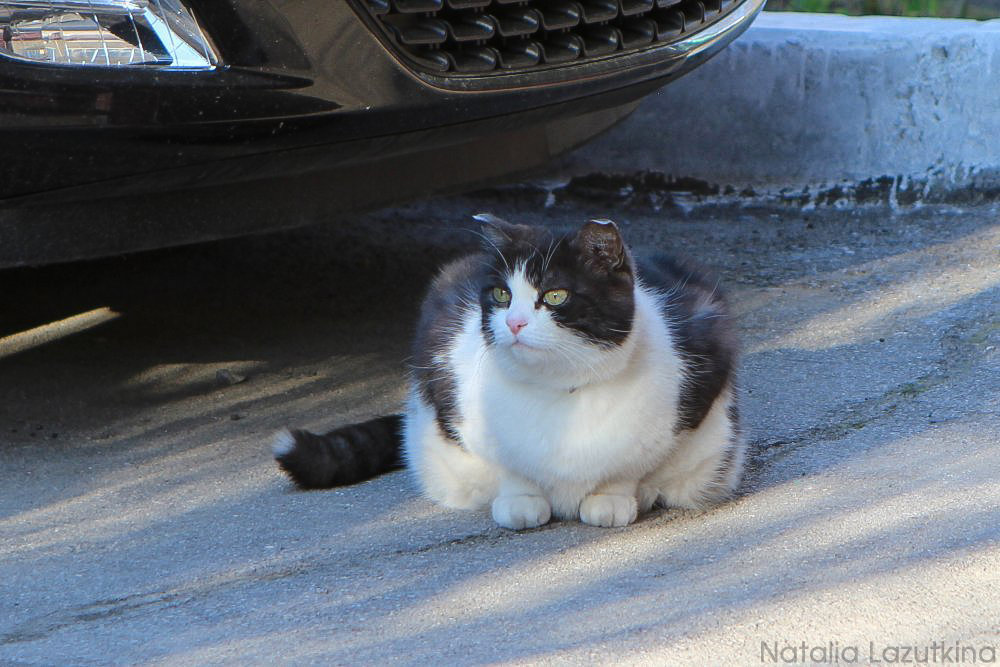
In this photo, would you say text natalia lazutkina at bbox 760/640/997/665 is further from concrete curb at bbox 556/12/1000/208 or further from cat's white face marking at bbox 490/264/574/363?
concrete curb at bbox 556/12/1000/208

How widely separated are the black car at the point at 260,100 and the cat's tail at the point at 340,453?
495 mm

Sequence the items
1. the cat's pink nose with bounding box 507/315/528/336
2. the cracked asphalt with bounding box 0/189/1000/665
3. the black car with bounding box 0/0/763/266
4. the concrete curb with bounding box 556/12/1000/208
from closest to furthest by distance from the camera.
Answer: the cracked asphalt with bounding box 0/189/1000/665, the cat's pink nose with bounding box 507/315/528/336, the black car with bounding box 0/0/763/266, the concrete curb with bounding box 556/12/1000/208

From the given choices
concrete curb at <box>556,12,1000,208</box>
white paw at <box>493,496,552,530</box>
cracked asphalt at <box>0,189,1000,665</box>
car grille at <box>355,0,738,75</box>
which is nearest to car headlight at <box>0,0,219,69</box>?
car grille at <box>355,0,738,75</box>

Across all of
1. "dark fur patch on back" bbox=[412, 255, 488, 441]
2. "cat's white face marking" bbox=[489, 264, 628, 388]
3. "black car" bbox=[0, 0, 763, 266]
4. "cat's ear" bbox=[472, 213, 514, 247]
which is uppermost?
"black car" bbox=[0, 0, 763, 266]

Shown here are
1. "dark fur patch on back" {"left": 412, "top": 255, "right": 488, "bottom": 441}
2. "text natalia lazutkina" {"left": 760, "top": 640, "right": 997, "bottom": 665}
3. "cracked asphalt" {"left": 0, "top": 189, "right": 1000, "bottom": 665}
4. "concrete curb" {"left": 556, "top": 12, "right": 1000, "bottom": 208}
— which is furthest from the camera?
"concrete curb" {"left": 556, "top": 12, "right": 1000, "bottom": 208}

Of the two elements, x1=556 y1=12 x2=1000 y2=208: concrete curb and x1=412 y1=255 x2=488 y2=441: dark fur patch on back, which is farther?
x1=556 y1=12 x2=1000 y2=208: concrete curb

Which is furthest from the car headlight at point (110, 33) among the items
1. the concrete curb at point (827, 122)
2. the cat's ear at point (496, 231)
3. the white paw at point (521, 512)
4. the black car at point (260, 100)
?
the concrete curb at point (827, 122)

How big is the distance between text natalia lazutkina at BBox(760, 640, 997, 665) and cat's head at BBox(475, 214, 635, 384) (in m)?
0.63

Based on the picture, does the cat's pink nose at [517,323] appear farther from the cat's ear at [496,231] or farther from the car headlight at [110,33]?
the car headlight at [110,33]

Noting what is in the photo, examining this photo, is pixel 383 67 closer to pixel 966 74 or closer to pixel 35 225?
pixel 35 225

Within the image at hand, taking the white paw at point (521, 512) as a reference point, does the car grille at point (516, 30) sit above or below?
above

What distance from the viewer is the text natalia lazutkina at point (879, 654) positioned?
161 cm

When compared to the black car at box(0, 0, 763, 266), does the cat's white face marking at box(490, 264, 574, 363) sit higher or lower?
lower

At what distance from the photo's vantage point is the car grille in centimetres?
244
